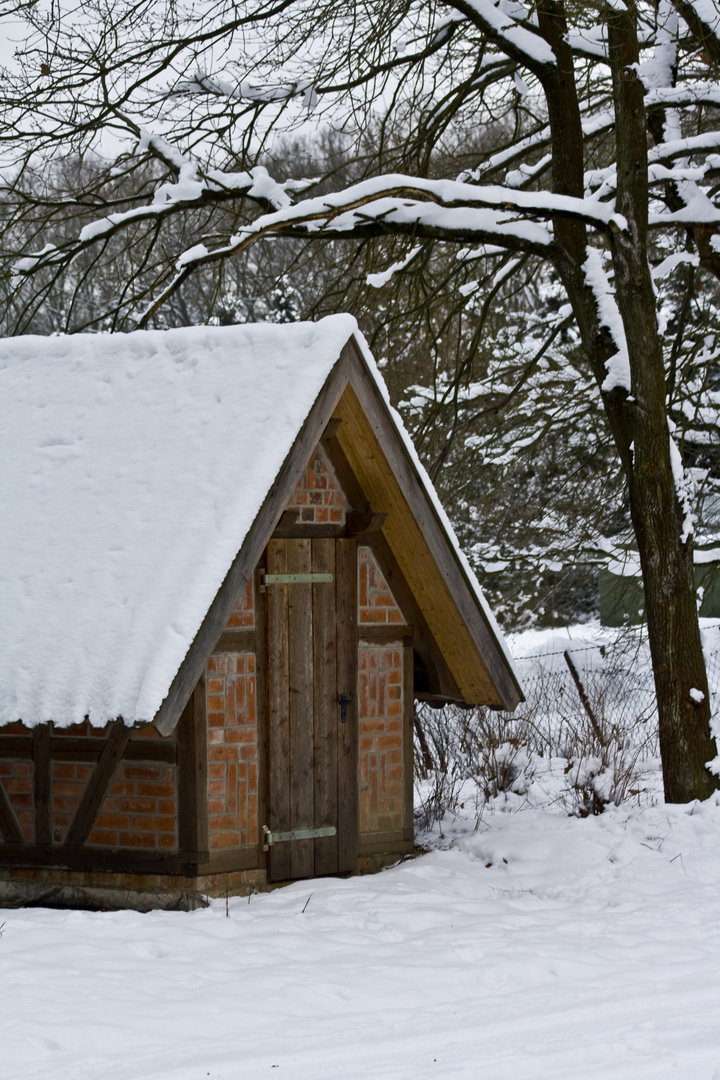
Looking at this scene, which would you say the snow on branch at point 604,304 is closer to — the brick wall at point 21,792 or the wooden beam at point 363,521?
the wooden beam at point 363,521

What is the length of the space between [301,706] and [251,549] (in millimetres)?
1321

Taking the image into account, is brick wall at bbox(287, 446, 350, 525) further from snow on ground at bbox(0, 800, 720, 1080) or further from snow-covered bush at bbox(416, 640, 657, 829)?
snow-covered bush at bbox(416, 640, 657, 829)

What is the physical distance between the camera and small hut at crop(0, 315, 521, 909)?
598 centimetres

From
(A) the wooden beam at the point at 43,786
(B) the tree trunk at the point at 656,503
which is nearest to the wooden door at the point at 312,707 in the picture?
(A) the wooden beam at the point at 43,786

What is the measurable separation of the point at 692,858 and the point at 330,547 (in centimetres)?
294

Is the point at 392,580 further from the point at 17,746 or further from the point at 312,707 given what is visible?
the point at 17,746

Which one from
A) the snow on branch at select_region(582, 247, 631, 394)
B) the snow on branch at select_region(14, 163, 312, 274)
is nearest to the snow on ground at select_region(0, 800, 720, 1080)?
the snow on branch at select_region(582, 247, 631, 394)

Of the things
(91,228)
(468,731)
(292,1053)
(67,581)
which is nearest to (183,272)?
(91,228)

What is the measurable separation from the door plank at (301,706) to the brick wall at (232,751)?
280mm

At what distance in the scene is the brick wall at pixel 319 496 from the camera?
7.02 m

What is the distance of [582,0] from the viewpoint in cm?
717

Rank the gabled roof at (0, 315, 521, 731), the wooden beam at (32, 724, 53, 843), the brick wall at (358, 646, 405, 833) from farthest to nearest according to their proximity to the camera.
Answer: the brick wall at (358, 646, 405, 833), the wooden beam at (32, 724, 53, 843), the gabled roof at (0, 315, 521, 731)

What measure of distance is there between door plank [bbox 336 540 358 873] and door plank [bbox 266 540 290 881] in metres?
0.39

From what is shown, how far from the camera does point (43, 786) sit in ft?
21.5
